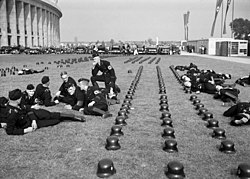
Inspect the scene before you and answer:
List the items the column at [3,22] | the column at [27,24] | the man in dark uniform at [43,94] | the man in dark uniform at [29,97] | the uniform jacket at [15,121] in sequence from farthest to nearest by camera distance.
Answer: the column at [27,24]
the column at [3,22]
the man in dark uniform at [43,94]
the man in dark uniform at [29,97]
the uniform jacket at [15,121]

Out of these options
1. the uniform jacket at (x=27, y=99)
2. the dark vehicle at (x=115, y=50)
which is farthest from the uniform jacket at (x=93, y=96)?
the dark vehicle at (x=115, y=50)

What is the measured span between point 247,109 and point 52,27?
94126 millimetres

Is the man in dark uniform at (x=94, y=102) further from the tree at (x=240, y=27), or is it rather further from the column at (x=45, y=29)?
the tree at (x=240, y=27)

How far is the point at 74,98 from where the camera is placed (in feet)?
26.4

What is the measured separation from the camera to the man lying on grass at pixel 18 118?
576 centimetres

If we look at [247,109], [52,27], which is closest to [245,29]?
[52,27]

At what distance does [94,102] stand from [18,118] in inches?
83.6

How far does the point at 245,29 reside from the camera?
104250 mm

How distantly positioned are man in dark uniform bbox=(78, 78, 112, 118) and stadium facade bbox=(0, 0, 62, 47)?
57.4m

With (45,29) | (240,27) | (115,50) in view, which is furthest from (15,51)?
(240,27)

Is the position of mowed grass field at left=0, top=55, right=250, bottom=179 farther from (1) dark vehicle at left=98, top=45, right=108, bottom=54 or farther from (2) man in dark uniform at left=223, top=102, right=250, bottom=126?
(1) dark vehicle at left=98, top=45, right=108, bottom=54

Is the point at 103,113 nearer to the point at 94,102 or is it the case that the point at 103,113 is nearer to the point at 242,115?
the point at 94,102

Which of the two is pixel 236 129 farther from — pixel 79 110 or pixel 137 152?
pixel 79 110

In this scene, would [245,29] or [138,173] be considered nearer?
[138,173]
